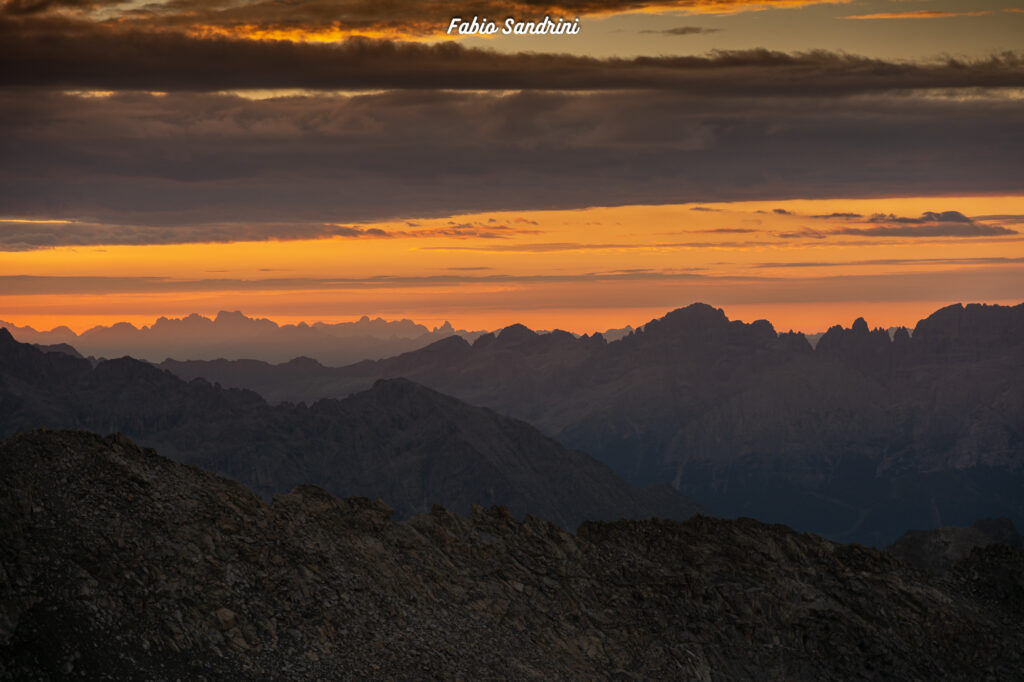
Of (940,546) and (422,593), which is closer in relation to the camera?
(422,593)

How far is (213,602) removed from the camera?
192 ft

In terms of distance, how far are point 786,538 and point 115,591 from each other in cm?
5564

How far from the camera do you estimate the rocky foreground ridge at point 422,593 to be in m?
54.9

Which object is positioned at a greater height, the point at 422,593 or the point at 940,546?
the point at 422,593

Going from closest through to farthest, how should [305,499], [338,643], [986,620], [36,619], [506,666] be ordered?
[36,619]
[338,643]
[506,666]
[305,499]
[986,620]

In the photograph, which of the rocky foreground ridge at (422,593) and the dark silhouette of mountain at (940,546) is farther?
the dark silhouette of mountain at (940,546)

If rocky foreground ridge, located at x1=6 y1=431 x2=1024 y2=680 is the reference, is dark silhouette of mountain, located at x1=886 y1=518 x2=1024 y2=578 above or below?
below

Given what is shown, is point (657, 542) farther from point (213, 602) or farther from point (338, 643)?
point (213, 602)

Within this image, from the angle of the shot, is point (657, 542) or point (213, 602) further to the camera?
point (657, 542)

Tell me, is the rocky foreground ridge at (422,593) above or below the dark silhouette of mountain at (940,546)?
above

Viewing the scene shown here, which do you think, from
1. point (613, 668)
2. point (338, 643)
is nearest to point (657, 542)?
point (613, 668)

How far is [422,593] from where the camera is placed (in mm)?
70812

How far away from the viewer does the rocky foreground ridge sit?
180 ft

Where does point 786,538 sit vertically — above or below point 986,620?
above
